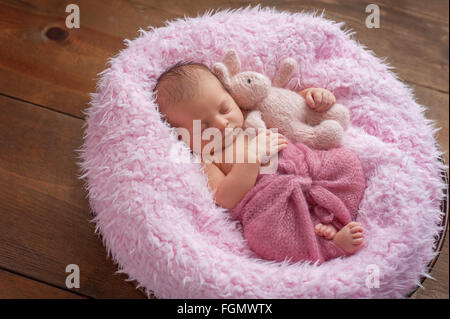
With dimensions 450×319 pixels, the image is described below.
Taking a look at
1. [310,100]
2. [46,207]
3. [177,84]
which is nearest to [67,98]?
[46,207]

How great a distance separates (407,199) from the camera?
3.16ft

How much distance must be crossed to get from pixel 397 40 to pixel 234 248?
36.4 inches

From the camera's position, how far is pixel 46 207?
3.83ft

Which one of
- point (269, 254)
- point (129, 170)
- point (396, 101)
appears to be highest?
point (396, 101)

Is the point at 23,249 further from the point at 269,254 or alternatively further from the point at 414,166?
the point at 414,166

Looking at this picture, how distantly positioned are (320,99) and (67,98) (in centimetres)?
73

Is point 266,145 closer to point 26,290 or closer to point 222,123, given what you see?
point 222,123

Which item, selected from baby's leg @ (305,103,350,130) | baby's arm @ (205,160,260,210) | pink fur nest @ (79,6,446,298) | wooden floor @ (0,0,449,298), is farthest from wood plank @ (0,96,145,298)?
baby's leg @ (305,103,350,130)

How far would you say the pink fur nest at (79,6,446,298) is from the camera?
2.91 feet

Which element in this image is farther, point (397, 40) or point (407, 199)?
point (397, 40)

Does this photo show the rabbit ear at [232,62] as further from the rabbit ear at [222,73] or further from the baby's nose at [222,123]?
the baby's nose at [222,123]

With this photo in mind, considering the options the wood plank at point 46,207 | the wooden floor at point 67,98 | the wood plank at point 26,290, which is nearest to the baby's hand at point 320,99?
the wooden floor at point 67,98

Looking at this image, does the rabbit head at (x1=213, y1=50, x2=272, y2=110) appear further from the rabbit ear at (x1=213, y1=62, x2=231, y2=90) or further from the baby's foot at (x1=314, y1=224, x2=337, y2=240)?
the baby's foot at (x1=314, y1=224, x2=337, y2=240)
